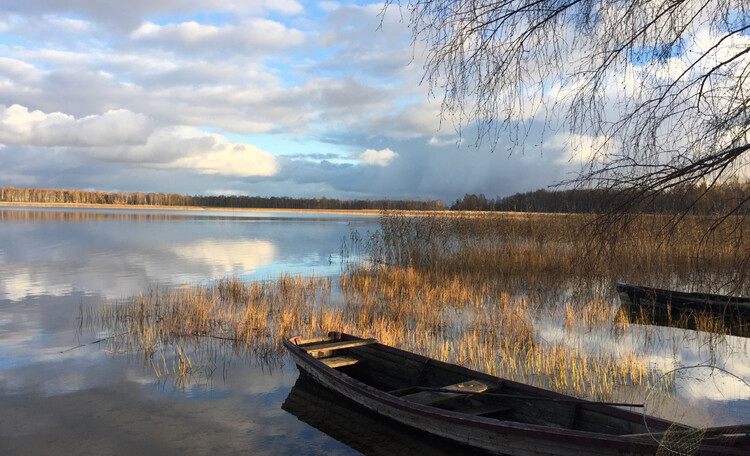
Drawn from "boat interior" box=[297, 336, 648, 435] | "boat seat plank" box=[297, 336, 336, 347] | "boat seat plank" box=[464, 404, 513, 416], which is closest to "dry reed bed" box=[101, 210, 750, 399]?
"boat seat plank" box=[297, 336, 336, 347]

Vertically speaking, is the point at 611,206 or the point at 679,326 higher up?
the point at 611,206

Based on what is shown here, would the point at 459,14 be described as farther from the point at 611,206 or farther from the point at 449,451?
the point at 449,451

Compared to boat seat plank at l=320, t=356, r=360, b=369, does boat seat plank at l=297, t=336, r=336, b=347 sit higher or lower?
higher

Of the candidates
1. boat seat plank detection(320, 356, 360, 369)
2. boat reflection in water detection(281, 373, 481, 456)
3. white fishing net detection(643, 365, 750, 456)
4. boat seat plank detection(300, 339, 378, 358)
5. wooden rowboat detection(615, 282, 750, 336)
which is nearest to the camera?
boat reflection in water detection(281, 373, 481, 456)

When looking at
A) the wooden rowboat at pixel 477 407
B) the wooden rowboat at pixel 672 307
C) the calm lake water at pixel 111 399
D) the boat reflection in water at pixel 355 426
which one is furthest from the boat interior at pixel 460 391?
the wooden rowboat at pixel 672 307

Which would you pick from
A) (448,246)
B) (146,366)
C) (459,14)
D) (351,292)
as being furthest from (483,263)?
(459,14)

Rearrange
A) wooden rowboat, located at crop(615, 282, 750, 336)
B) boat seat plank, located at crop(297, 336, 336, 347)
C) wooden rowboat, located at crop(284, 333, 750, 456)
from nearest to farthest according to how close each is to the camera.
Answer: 1. wooden rowboat, located at crop(284, 333, 750, 456)
2. boat seat plank, located at crop(297, 336, 336, 347)
3. wooden rowboat, located at crop(615, 282, 750, 336)

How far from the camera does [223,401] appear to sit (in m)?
5.96

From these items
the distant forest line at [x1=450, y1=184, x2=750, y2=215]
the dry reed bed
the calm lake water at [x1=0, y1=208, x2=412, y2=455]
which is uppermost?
the distant forest line at [x1=450, y1=184, x2=750, y2=215]

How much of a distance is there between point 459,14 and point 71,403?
607 centimetres

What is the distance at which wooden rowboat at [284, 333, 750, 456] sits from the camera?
3.29 meters

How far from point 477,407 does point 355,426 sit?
4.38 ft

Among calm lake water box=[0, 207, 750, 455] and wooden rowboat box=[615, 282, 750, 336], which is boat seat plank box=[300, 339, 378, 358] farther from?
wooden rowboat box=[615, 282, 750, 336]

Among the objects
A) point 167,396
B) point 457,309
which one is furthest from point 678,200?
point 457,309
